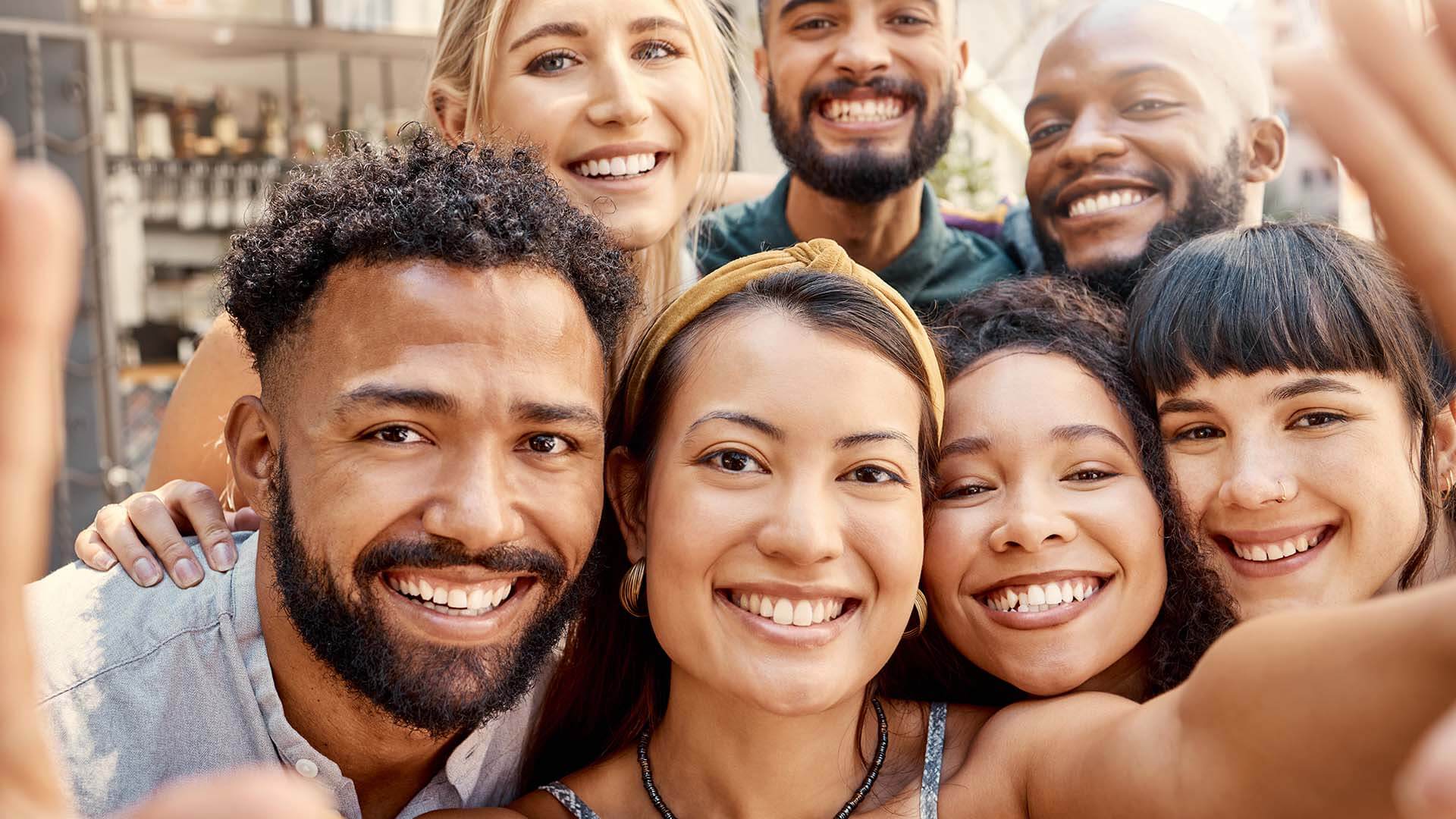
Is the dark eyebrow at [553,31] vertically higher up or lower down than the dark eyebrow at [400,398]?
higher up

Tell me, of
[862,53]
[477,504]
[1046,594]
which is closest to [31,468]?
[477,504]

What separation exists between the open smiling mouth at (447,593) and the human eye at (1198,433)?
4.18 ft

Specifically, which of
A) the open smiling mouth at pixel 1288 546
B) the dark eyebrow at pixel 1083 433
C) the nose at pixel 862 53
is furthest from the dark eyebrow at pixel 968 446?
the nose at pixel 862 53

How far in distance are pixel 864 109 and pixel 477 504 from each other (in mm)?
2164

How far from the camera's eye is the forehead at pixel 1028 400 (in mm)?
2322

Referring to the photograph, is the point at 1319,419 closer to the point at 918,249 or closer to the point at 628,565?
the point at 628,565

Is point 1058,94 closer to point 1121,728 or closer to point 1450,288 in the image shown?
point 1121,728

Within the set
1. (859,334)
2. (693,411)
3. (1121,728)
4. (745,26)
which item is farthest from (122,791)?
(745,26)

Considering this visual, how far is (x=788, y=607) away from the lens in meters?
2.06

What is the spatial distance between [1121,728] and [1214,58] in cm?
225

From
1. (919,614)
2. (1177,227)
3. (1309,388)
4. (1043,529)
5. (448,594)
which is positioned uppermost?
(1177,227)

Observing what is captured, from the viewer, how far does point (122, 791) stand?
2.15 metres

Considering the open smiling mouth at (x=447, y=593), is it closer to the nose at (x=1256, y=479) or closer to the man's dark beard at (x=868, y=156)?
the nose at (x=1256, y=479)

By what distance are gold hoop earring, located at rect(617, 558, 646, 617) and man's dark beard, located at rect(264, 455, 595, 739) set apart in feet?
0.42
